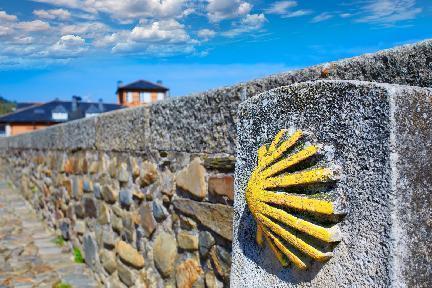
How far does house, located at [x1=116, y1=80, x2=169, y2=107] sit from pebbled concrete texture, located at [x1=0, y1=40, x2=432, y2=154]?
123 ft

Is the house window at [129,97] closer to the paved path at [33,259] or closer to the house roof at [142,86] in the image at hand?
the house roof at [142,86]

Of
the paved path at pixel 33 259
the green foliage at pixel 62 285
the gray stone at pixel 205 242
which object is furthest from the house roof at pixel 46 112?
the gray stone at pixel 205 242

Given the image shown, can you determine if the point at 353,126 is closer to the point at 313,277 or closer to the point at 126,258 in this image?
the point at 313,277

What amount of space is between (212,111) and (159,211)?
32.2 inches

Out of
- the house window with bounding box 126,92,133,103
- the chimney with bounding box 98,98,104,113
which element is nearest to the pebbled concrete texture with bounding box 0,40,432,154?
the chimney with bounding box 98,98,104,113

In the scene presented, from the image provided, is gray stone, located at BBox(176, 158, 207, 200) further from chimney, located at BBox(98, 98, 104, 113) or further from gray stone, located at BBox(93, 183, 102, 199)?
chimney, located at BBox(98, 98, 104, 113)

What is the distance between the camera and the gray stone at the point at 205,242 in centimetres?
205

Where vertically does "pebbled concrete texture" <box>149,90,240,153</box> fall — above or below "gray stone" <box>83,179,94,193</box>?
above

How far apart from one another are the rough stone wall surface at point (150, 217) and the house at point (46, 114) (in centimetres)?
3027

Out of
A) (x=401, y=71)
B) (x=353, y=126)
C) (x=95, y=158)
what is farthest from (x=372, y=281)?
(x=95, y=158)

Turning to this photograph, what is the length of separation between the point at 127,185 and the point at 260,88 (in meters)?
1.60

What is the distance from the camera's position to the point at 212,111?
6.52 ft

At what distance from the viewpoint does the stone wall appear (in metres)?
1.49

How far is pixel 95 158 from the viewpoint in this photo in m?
3.80
